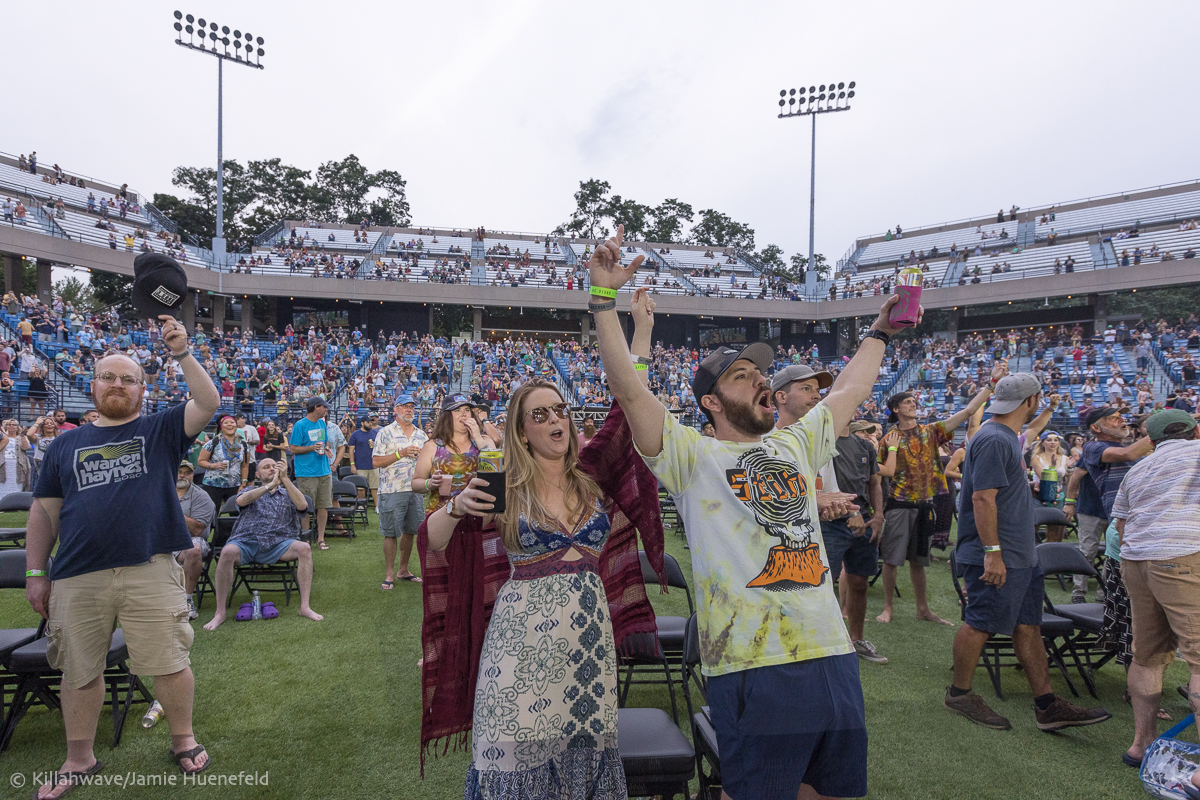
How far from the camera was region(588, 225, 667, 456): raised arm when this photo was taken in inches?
75.7

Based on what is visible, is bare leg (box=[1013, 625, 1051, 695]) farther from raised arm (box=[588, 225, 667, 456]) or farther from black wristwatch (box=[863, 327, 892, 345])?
raised arm (box=[588, 225, 667, 456])

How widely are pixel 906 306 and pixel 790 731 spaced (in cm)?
155

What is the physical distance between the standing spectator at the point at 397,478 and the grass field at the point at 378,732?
1.26m

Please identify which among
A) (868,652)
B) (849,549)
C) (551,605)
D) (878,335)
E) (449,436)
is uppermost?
(878,335)

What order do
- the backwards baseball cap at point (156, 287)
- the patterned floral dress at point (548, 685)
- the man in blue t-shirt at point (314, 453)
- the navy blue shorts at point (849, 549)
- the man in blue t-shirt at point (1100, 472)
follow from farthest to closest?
the man in blue t-shirt at point (314, 453), the man in blue t-shirt at point (1100, 472), the navy blue shorts at point (849, 549), the backwards baseball cap at point (156, 287), the patterned floral dress at point (548, 685)

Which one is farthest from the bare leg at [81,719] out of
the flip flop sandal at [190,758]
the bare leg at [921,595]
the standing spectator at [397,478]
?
the bare leg at [921,595]

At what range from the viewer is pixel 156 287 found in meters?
2.85

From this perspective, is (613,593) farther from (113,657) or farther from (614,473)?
(113,657)

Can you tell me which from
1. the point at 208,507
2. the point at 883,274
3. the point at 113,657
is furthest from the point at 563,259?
the point at 113,657

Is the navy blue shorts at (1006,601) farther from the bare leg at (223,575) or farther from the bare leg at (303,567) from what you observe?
the bare leg at (223,575)

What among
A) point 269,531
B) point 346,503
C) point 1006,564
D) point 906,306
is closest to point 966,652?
point 1006,564

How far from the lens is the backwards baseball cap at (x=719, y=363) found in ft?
7.13

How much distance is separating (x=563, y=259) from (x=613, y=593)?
39.0m

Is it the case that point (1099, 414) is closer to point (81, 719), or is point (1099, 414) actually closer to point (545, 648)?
point (545, 648)
